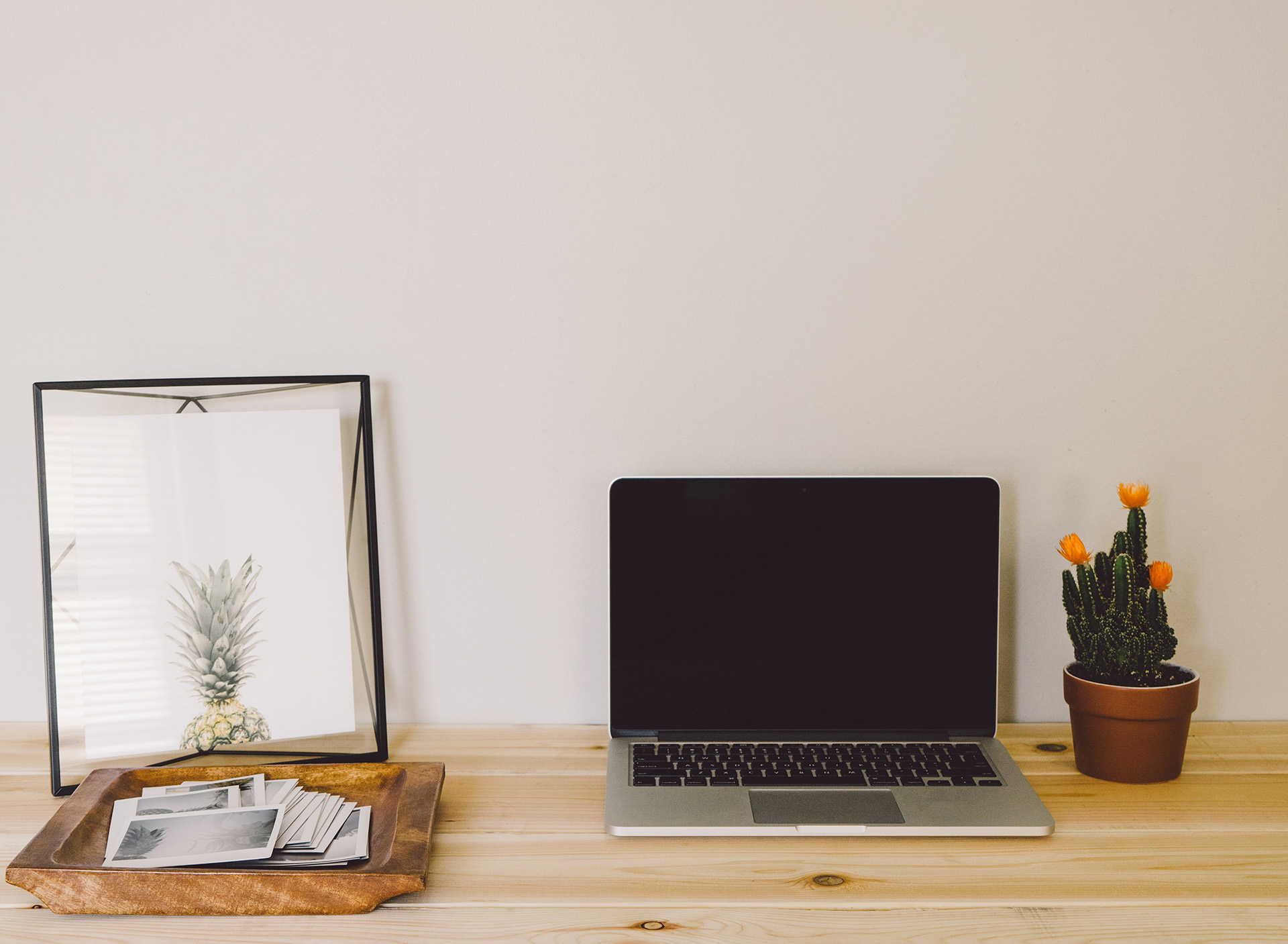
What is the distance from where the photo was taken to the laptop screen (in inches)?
38.3

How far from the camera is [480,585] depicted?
3.43ft

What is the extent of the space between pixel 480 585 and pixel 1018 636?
2.15 ft

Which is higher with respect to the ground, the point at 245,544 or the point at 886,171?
the point at 886,171

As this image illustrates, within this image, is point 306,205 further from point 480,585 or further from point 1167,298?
point 1167,298

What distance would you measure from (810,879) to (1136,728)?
0.41 m

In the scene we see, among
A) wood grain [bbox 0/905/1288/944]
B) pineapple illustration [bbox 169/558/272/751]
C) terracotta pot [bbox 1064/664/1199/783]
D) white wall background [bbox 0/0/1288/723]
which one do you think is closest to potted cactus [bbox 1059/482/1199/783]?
terracotta pot [bbox 1064/664/1199/783]

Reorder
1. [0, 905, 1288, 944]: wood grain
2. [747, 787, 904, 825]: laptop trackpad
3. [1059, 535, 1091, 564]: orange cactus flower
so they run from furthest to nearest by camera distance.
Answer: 1. [1059, 535, 1091, 564]: orange cactus flower
2. [747, 787, 904, 825]: laptop trackpad
3. [0, 905, 1288, 944]: wood grain

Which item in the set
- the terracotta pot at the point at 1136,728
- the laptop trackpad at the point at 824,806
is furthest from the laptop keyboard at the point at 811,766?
the terracotta pot at the point at 1136,728

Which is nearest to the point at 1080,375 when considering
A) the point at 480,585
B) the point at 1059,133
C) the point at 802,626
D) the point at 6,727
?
the point at 1059,133

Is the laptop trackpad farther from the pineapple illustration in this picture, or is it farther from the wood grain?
the pineapple illustration

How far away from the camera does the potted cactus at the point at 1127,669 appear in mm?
896

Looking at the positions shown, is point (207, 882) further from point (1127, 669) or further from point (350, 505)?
point (1127, 669)

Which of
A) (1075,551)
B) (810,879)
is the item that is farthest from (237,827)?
(1075,551)

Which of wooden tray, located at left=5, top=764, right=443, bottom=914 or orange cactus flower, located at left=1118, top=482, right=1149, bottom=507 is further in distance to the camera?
orange cactus flower, located at left=1118, top=482, right=1149, bottom=507
